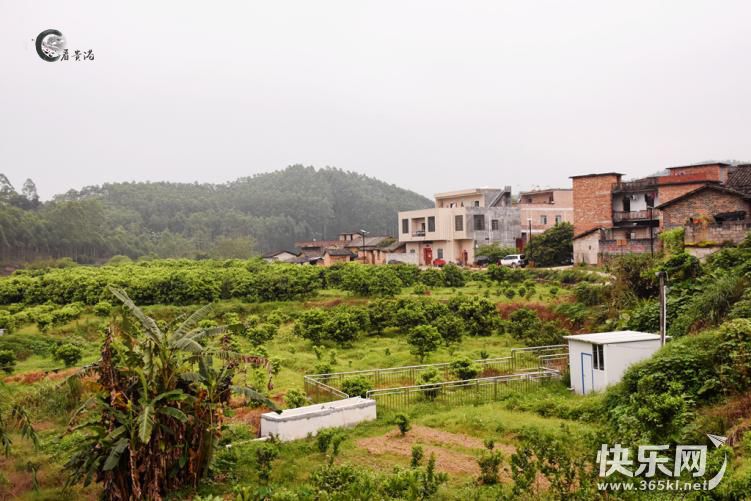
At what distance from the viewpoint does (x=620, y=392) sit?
16172 millimetres

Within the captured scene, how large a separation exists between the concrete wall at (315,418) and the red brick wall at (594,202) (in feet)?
110

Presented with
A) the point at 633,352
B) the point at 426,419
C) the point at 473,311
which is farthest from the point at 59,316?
the point at 633,352

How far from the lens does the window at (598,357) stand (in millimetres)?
18928

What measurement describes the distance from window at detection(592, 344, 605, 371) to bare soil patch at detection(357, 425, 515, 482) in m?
5.32

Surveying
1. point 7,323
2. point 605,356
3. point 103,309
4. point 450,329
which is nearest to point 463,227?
point 450,329

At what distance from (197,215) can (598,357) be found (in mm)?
97883

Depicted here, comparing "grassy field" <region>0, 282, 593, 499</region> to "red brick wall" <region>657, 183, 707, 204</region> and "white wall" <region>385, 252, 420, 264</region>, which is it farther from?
"white wall" <region>385, 252, 420, 264</region>

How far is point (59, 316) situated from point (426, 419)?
24.4 metres

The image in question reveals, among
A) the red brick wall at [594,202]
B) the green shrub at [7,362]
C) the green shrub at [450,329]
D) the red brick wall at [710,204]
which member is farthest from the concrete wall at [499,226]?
the green shrub at [7,362]

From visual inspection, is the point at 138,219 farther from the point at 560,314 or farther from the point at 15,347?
the point at 560,314

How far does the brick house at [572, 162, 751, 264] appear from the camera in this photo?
134 feet

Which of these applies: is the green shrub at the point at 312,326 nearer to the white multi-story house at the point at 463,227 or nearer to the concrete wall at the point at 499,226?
the white multi-story house at the point at 463,227

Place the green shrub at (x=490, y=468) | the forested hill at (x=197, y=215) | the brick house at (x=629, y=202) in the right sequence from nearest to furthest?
the green shrub at (x=490, y=468) < the brick house at (x=629, y=202) < the forested hill at (x=197, y=215)

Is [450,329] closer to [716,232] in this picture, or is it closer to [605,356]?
[605,356]
